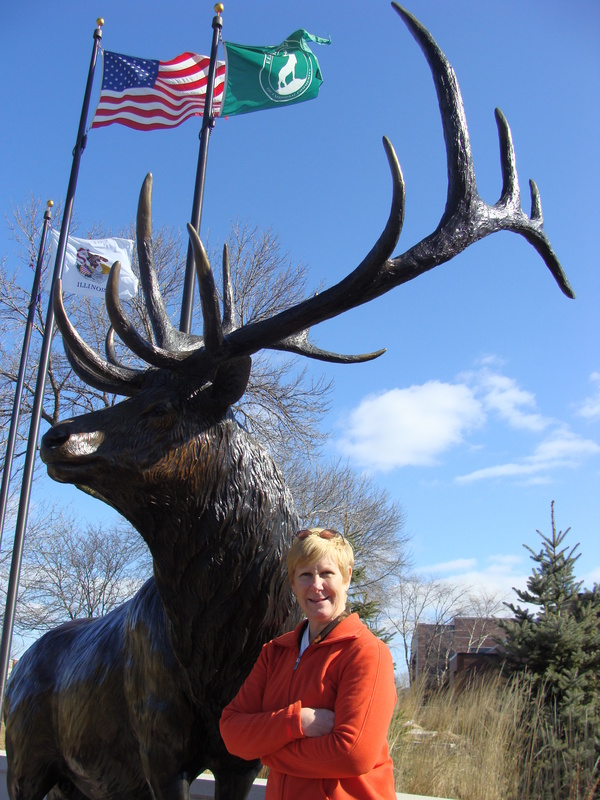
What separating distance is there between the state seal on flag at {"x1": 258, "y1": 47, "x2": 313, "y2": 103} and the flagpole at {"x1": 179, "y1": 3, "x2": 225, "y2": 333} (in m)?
1.03

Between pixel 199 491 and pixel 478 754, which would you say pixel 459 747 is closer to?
pixel 478 754

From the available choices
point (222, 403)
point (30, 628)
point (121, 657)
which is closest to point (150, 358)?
point (222, 403)

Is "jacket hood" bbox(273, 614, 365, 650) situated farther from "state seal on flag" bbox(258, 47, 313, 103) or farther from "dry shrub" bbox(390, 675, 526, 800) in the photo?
"state seal on flag" bbox(258, 47, 313, 103)

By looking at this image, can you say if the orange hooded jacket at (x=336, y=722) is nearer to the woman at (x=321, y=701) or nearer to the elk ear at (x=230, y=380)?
the woman at (x=321, y=701)

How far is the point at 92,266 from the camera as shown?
11375 millimetres

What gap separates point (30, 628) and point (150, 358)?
2542 cm

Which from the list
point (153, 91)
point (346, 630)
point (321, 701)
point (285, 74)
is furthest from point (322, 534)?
point (153, 91)

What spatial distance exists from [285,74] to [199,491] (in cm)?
839

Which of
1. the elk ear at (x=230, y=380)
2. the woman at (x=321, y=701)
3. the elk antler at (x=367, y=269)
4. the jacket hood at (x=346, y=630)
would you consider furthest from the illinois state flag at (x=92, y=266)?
the jacket hood at (x=346, y=630)

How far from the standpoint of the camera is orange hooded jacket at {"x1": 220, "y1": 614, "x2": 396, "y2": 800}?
159cm

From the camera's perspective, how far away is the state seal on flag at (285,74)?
9.34 m

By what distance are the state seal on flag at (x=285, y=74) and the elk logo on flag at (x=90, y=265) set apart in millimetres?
4011

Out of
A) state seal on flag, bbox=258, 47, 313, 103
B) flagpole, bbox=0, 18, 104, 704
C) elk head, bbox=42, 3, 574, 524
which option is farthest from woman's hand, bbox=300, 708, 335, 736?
state seal on flag, bbox=258, 47, 313, 103

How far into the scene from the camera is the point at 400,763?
605 cm
